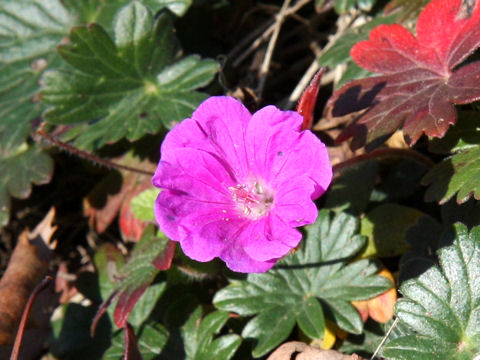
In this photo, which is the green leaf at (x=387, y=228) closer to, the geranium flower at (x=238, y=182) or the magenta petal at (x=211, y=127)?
the geranium flower at (x=238, y=182)

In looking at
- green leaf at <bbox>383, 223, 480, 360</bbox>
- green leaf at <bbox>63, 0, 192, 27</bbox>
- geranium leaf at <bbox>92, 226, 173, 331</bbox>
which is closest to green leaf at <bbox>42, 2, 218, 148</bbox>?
green leaf at <bbox>63, 0, 192, 27</bbox>

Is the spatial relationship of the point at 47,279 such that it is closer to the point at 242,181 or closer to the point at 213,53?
the point at 242,181

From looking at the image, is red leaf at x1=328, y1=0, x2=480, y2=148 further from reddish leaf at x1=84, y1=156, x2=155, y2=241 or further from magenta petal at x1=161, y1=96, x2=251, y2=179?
reddish leaf at x1=84, y1=156, x2=155, y2=241

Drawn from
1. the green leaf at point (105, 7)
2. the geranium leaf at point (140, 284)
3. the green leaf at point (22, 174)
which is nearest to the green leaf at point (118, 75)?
the green leaf at point (105, 7)

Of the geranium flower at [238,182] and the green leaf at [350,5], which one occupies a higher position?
the geranium flower at [238,182]

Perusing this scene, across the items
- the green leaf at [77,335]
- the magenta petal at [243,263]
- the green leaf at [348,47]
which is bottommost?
the green leaf at [77,335]

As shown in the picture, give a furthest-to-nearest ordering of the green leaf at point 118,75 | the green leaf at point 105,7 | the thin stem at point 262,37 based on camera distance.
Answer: the thin stem at point 262,37, the green leaf at point 105,7, the green leaf at point 118,75

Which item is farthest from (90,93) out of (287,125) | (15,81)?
(287,125)
